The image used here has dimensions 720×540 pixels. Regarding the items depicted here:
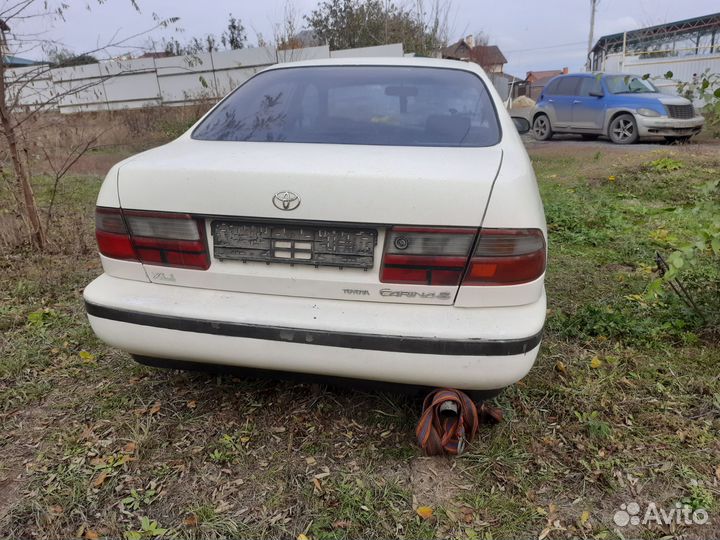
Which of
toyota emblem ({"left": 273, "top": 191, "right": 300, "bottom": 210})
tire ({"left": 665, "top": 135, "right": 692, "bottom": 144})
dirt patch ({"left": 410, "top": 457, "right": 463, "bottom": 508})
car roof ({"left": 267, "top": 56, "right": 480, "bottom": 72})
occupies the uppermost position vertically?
car roof ({"left": 267, "top": 56, "right": 480, "bottom": 72})

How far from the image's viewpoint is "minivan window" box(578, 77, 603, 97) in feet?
37.0

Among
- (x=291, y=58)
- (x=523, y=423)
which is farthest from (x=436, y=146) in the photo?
(x=291, y=58)

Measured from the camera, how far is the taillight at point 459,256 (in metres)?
1.71

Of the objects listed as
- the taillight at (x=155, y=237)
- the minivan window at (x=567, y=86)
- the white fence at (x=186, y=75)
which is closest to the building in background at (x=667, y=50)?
the minivan window at (x=567, y=86)

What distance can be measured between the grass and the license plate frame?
80 cm

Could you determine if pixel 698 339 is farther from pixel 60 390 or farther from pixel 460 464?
pixel 60 390

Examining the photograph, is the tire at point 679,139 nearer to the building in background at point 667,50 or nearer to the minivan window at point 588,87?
the building in background at point 667,50

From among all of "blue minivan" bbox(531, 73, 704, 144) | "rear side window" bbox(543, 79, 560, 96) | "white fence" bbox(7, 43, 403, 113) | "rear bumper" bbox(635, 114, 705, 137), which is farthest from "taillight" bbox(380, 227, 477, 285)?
"rear side window" bbox(543, 79, 560, 96)

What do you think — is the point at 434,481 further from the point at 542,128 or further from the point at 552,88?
the point at 542,128

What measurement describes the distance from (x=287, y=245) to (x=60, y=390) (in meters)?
1.56

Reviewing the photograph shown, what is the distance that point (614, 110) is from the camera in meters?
11.1

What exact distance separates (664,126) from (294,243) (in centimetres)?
1129

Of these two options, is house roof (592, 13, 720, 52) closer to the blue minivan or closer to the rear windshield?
the blue minivan

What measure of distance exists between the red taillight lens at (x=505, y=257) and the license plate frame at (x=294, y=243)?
353 millimetres
